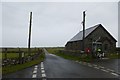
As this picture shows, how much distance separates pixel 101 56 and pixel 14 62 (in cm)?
1887

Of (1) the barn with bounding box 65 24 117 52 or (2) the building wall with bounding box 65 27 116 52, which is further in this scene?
(2) the building wall with bounding box 65 27 116 52

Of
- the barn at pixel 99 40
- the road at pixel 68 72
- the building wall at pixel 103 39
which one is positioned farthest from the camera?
the building wall at pixel 103 39

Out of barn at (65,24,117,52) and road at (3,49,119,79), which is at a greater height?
barn at (65,24,117,52)

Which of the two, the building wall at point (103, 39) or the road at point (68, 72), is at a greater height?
the building wall at point (103, 39)

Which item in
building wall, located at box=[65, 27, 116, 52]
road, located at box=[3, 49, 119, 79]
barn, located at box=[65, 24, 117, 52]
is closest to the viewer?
road, located at box=[3, 49, 119, 79]

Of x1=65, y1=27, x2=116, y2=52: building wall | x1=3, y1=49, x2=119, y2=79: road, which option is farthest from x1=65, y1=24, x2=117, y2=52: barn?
x1=3, y1=49, x2=119, y2=79: road

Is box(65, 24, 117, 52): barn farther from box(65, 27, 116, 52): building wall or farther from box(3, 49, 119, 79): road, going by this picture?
box(3, 49, 119, 79): road

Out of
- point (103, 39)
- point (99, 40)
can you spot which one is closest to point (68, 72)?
point (99, 40)

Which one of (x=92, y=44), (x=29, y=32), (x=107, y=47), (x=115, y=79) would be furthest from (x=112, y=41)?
(x=115, y=79)

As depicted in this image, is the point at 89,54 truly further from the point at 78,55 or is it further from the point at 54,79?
the point at 54,79

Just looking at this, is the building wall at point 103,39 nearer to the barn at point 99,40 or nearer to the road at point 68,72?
the barn at point 99,40

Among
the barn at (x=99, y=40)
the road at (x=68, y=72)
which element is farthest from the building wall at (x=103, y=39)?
the road at (x=68, y=72)

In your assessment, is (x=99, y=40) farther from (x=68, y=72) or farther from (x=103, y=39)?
(x=68, y=72)

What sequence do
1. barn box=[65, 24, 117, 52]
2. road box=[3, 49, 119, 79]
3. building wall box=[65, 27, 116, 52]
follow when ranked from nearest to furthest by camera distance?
road box=[3, 49, 119, 79], barn box=[65, 24, 117, 52], building wall box=[65, 27, 116, 52]
